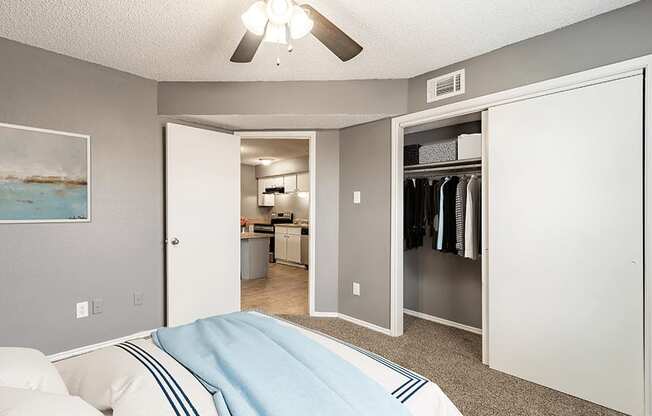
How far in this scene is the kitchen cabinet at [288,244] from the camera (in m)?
6.83

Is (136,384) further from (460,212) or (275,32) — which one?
(460,212)

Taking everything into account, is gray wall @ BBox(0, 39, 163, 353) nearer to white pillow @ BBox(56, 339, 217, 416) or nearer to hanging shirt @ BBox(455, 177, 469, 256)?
white pillow @ BBox(56, 339, 217, 416)

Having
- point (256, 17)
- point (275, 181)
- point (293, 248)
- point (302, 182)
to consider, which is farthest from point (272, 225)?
point (256, 17)

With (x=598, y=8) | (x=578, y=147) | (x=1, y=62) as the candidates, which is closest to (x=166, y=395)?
(x=578, y=147)

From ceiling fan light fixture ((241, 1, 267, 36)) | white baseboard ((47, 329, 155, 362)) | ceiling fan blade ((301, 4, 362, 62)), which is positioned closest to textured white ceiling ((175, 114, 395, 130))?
ceiling fan blade ((301, 4, 362, 62))

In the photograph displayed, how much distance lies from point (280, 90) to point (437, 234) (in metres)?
2.05

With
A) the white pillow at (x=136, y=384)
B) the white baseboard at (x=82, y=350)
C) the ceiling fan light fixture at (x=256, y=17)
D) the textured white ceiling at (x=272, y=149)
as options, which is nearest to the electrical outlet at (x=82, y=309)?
the white baseboard at (x=82, y=350)

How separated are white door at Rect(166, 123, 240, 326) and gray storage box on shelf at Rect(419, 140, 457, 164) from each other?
1.94m

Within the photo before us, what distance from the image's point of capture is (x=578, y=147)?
2.14 m

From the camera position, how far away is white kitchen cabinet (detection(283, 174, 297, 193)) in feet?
24.3

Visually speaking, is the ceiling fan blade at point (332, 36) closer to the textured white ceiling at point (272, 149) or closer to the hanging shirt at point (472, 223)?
the hanging shirt at point (472, 223)

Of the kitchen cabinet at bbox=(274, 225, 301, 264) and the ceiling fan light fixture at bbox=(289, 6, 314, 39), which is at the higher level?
the ceiling fan light fixture at bbox=(289, 6, 314, 39)

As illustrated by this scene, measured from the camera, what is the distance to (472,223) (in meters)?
2.94

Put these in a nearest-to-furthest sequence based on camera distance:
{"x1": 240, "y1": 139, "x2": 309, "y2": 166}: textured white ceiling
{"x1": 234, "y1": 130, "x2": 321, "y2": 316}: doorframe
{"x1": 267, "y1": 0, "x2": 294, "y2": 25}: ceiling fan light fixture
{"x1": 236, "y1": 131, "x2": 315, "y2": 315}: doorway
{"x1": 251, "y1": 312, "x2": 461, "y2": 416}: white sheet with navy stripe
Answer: {"x1": 251, "y1": 312, "x2": 461, "y2": 416}: white sheet with navy stripe < {"x1": 267, "y1": 0, "x2": 294, "y2": 25}: ceiling fan light fixture < {"x1": 234, "y1": 130, "x2": 321, "y2": 316}: doorframe < {"x1": 236, "y1": 131, "x2": 315, "y2": 315}: doorway < {"x1": 240, "y1": 139, "x2": 309, "y2": 166}: textured white ceiling
